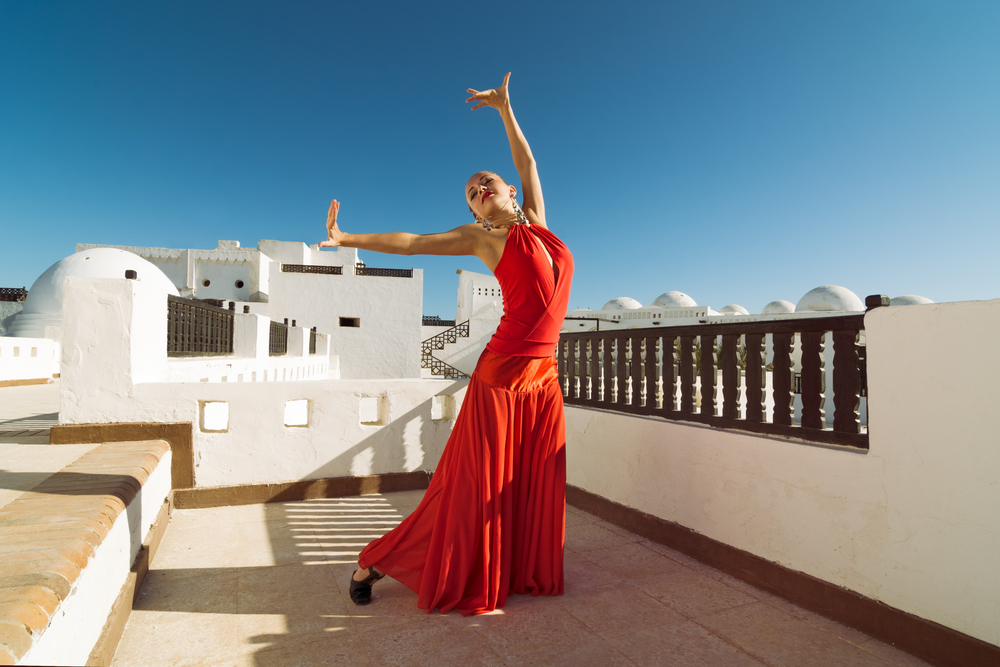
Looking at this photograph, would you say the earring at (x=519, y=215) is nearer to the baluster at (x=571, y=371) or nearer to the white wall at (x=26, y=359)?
the baluster at (x=571, y=371)

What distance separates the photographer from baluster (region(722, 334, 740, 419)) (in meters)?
2.83

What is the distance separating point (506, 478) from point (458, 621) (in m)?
0.62

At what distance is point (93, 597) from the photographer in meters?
1.61

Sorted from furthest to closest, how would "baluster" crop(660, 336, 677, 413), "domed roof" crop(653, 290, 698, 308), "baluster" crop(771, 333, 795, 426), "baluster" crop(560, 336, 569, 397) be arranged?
1. "domed roof" crop(653, 290, 698, 308)
2. "baluster" crop(560, 336, 569, 397)
3. "baluster" crop(660, 336, 677, 413)
4. "baluster" crop(771, 333, 795, 426)

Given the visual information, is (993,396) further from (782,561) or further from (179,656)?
(179,656)

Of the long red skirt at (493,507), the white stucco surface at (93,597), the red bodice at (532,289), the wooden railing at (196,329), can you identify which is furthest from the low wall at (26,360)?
the red bodice at (532,289)

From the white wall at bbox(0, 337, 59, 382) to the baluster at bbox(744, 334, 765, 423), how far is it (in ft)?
48.6

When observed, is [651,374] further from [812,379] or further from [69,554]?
[69,554]

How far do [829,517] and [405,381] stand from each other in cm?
305

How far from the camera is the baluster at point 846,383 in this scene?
88.0 inches

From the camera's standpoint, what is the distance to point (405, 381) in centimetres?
425

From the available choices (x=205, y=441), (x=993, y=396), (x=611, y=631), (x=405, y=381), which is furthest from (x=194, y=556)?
(x=993, y=396)

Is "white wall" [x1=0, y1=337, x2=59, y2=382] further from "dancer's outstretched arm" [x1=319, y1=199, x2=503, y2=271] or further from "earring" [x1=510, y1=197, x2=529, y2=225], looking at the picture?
"earring" [x1=510, y1=197, x2=529, y2=225]

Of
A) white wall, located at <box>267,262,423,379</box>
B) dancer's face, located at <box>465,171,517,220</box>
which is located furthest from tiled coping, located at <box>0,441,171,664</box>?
white wall, located at <box>267,262,423,379</box>
